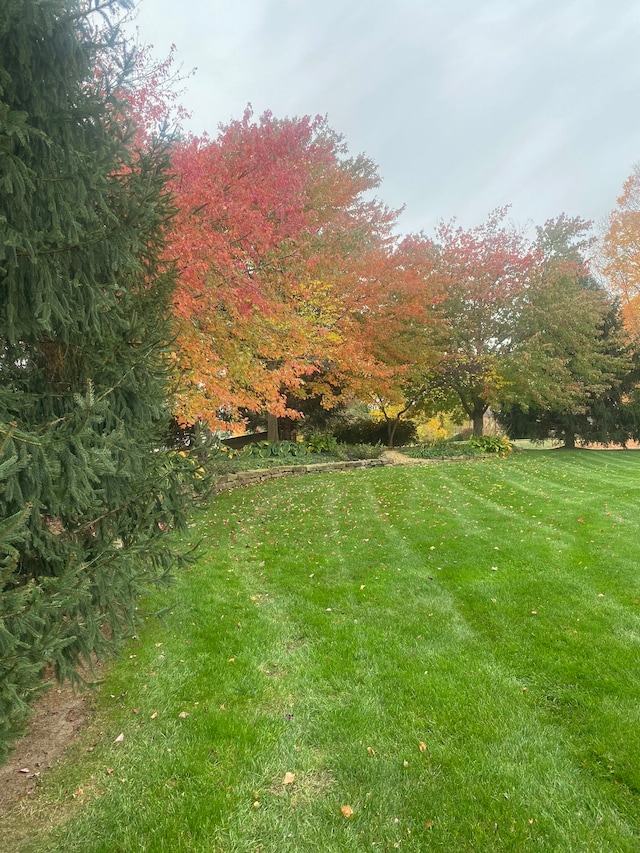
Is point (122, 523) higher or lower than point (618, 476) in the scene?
higher

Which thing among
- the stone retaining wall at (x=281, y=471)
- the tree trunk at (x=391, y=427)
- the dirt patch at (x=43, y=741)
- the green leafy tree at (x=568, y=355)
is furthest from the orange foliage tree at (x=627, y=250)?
the dirt patch at (x=43, y=741)

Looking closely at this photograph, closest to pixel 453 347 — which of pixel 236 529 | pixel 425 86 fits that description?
pixel 236 529

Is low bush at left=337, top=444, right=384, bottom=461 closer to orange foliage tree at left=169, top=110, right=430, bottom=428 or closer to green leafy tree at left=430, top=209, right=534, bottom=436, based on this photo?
orange foliage tree at left=169, top=110, right=430, bottom=428

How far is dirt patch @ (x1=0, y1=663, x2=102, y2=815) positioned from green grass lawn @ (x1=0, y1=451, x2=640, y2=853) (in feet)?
0.31

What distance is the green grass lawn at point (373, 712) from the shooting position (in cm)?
188

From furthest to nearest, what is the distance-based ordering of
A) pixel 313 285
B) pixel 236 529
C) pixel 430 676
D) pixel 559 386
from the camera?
pixel 559 386 < pixel 313 285 < pixel 236 529 < pixel 430 676

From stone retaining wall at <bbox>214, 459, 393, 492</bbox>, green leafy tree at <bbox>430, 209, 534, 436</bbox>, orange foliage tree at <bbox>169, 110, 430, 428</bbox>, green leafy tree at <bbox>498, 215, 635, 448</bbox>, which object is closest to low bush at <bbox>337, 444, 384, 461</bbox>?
stone retaining wall at <bbox>214, 459, 393, 492</bbox>

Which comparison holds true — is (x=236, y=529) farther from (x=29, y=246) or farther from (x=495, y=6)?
(x=495, y=6)

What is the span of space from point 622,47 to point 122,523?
1187 inches

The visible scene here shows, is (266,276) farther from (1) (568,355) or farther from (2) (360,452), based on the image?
(1) (568,355)

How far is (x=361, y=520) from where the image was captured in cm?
679

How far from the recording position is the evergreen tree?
80.6 inches

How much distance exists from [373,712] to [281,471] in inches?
357

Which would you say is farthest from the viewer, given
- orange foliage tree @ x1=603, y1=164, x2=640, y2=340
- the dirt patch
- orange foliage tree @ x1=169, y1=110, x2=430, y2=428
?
orange foliage tree @ x1=603, y1=164, x2=640, y2=340
